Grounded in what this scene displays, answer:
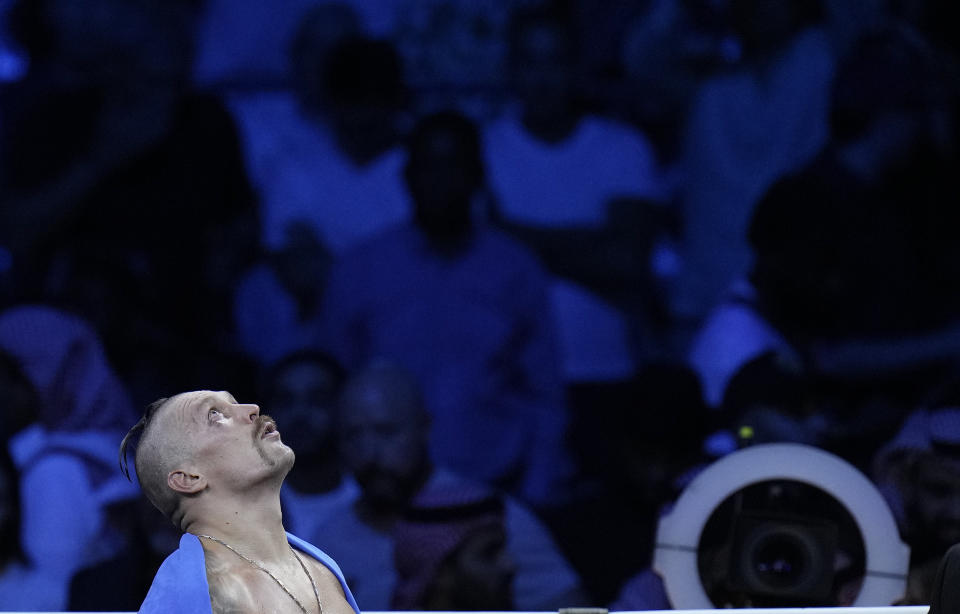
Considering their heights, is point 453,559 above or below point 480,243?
below

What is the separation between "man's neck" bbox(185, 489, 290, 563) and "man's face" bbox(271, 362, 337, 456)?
234 cm

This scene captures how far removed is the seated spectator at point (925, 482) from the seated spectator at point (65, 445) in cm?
266

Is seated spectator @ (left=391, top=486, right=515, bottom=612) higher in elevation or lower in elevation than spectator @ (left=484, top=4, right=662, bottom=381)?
lower

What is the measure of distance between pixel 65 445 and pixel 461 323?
59.2 inches

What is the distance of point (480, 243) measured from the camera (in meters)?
5.38

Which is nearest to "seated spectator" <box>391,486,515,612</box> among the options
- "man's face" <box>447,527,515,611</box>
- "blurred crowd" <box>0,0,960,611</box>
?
"man's face" <box>447,527,515,611</box>

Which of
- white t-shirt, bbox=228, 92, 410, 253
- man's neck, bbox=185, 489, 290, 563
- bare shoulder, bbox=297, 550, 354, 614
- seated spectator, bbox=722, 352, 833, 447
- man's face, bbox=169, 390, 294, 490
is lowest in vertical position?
seated spectator, bbox=722, 352, 833, 447

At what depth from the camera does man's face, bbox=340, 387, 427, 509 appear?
494 cm

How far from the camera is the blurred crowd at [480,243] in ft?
16.4

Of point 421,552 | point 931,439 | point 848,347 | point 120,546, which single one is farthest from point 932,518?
point 120,546

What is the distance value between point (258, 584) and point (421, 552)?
2.03 meters

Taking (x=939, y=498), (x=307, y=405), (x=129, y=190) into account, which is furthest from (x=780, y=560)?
(x=129, y=190)

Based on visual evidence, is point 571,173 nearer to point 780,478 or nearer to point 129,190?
point 129,190

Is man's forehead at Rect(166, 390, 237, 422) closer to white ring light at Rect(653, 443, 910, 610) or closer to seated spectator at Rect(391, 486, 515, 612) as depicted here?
white ring light at Rect(653, 443, 910, 610)
